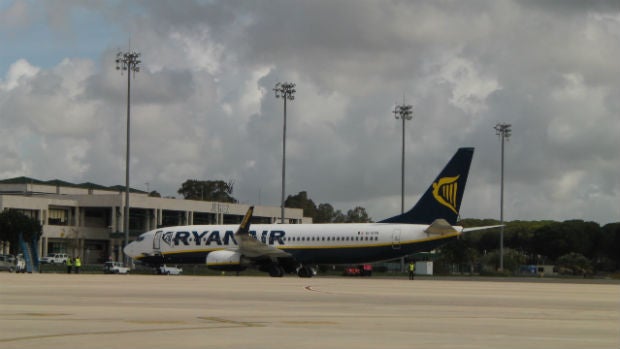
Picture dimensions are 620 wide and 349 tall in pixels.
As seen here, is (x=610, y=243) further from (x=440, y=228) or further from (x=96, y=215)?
(x=440, y=228)

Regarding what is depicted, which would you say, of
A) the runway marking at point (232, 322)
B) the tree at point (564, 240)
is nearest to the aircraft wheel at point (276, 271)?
the runway marking at point (232, 322)

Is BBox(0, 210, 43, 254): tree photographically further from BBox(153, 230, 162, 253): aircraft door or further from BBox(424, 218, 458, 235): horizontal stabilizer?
BBox(424, 218, 458, 235): horizontal stabilizer

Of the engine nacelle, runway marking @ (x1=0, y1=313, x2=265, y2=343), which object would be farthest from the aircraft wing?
runway marking @ (x1=0, y1=313, x2=265, y2=343)

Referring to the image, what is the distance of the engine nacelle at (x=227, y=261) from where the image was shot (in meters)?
57.9

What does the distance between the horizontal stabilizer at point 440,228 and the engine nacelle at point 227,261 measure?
466 inches

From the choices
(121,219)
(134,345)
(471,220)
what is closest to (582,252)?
(471,220)

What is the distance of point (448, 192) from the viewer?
179 ft

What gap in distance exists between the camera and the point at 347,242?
5584cm

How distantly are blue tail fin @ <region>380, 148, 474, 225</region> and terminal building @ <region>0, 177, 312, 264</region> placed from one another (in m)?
56.0

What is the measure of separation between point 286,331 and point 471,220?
158 meters

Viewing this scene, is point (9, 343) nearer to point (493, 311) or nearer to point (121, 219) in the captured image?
point (493, 311)

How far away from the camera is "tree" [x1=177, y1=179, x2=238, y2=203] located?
16325cm

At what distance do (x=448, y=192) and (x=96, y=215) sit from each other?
230ft

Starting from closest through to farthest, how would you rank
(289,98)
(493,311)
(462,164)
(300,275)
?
(493,311) → (462,164) → (300,275) → (289,98)
